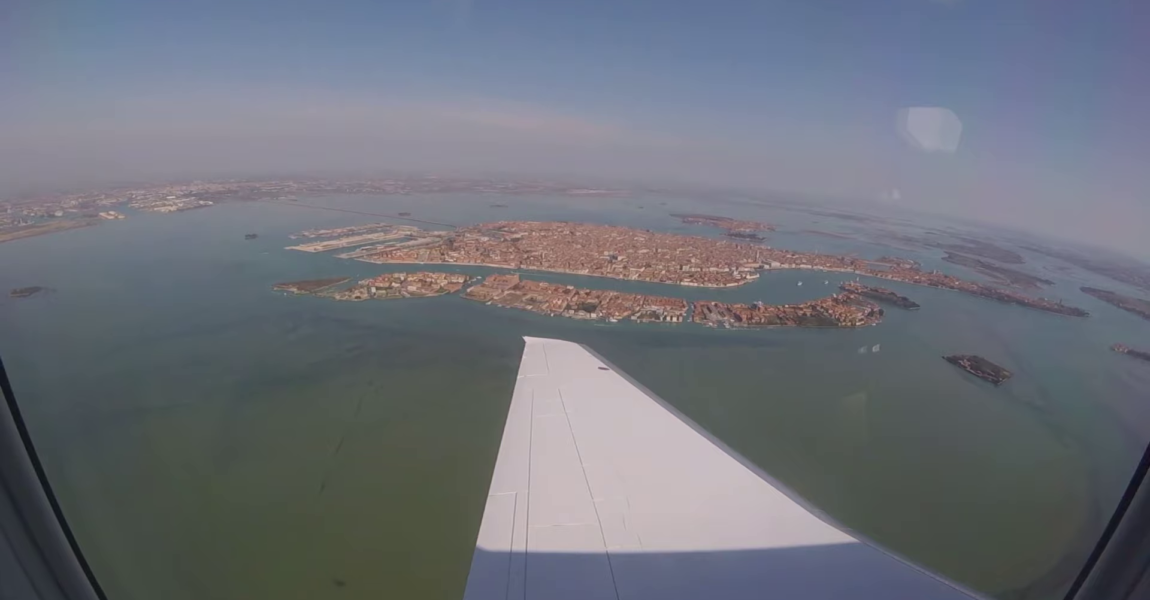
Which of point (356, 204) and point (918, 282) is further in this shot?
point (356, 204)

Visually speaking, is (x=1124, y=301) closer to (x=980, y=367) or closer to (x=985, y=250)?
(x=980, y=367)

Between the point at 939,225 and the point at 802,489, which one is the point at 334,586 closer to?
the point at 802,489

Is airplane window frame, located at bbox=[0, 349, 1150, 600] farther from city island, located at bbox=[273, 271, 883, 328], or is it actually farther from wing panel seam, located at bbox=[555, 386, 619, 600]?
city island, located at bbox=[273, 271, 883, 328]

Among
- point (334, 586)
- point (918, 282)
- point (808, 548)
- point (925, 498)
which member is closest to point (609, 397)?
point (808, 548)

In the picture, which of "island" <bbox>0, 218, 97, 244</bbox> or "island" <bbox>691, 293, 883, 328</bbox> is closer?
"island" <bbox>0, 218, 97, 244</bbox>

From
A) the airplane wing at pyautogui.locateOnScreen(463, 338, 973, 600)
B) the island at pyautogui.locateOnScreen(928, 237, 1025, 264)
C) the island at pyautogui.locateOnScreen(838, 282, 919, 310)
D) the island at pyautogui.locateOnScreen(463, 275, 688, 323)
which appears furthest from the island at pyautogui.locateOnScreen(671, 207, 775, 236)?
the airplane wing at pyautogui.locateOnScreen(463, 338, 973, 600)

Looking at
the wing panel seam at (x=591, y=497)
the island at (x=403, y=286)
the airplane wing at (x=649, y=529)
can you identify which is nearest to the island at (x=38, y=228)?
the island at (x=403, y=286)

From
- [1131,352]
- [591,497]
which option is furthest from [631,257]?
[591,497]
